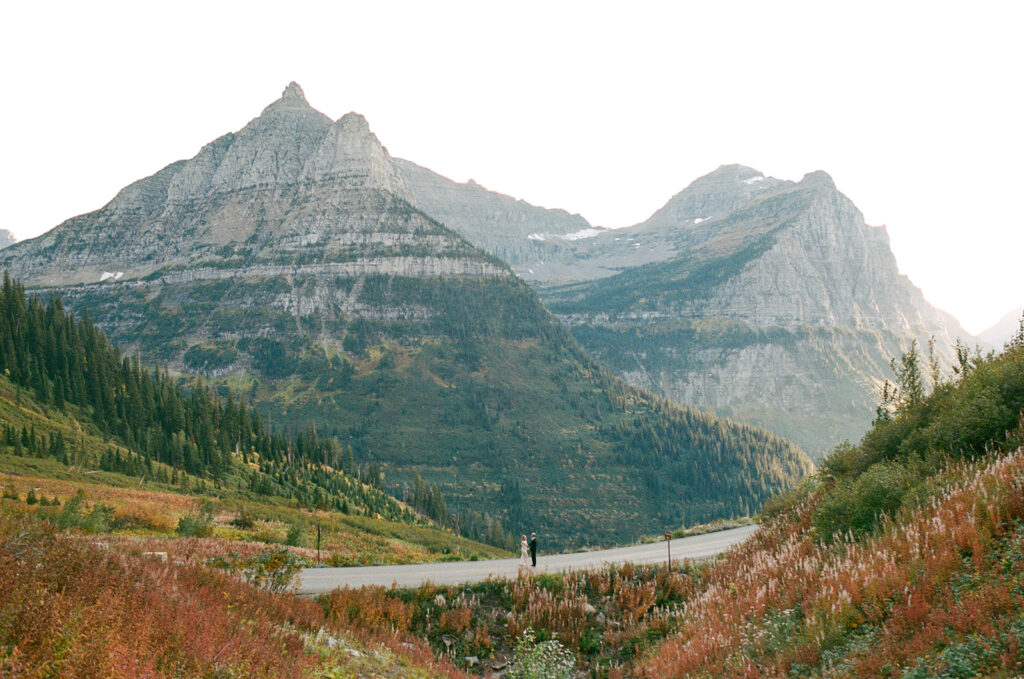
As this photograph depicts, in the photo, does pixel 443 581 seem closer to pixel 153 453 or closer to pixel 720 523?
pixel 720 523

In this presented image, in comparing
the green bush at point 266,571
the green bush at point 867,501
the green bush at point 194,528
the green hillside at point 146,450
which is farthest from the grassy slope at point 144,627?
the green bush at point 194,528

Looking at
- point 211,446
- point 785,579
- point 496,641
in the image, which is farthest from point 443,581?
point 211,446

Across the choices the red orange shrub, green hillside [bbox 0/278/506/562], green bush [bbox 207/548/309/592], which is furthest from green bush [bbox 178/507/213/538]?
the red orange shrub

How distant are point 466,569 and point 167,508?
80.0 feet

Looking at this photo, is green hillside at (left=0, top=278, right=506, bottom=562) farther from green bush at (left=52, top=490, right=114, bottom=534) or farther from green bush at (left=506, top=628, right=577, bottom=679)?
green bush at (left=506, top=628, right=577, bottom=679)

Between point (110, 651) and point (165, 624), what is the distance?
169 cm

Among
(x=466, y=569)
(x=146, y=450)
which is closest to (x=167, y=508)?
(x=466, y=569)

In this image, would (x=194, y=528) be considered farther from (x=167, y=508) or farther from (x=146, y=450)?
(x=146, y=450)

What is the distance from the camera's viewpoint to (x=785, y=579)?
513 inches

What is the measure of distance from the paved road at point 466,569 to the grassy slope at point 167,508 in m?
3.54

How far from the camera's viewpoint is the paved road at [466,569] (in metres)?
19.4

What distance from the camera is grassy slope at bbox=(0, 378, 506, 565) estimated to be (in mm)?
30000

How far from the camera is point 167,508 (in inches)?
1489

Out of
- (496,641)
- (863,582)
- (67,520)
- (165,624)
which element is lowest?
(496,641)
